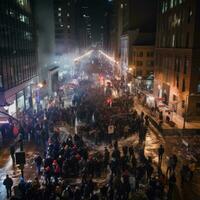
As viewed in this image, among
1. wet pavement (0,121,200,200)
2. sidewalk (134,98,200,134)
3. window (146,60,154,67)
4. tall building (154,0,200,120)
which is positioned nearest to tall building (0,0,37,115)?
wet pavement (0,121,200,200)

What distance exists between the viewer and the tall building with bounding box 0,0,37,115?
29.0 metres

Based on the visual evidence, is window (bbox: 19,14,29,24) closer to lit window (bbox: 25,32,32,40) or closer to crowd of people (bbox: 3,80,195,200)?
lit window (bbox: 25,32,32,40)

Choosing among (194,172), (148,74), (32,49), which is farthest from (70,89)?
(194,172)

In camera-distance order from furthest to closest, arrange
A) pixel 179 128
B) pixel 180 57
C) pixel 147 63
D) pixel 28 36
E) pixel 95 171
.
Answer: pixel 147 63 → pixel 28 36 → pixel 180 57 → pixel 179 128 → pixel 95 171

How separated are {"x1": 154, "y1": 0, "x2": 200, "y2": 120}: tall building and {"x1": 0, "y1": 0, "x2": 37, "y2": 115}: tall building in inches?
753

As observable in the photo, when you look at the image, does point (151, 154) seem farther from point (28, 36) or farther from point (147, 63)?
point (147, 63)

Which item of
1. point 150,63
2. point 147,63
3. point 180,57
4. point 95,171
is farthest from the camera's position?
point 147,63

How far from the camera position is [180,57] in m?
37.5

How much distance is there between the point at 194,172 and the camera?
62.5ft

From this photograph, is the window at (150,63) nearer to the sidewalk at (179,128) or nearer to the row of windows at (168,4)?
the row of windows at (168,4)

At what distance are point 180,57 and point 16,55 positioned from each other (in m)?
21.2

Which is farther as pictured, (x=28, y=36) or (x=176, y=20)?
(x=28, y=36)

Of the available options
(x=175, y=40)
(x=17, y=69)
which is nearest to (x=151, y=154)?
(x=17, y=69)

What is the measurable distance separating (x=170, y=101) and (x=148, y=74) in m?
20.4
